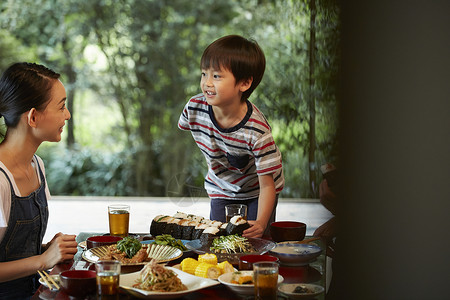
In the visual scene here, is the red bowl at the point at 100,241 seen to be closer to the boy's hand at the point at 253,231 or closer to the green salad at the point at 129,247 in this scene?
the green salad at the point at 129,247

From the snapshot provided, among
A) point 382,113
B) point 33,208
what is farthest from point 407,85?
point 33,208

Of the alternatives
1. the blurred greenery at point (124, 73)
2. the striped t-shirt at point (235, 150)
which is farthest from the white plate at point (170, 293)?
the blurred greenery at point (124, 73)

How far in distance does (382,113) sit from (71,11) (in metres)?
5.64

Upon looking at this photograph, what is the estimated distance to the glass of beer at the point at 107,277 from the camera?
109 cm

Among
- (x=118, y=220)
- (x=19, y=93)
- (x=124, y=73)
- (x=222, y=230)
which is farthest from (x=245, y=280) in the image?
(x=124, y=73)

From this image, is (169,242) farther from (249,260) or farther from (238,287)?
(238,287)

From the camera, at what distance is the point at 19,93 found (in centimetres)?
163

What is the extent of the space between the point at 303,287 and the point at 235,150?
38.0 inches

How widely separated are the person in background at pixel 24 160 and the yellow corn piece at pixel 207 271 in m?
0.44

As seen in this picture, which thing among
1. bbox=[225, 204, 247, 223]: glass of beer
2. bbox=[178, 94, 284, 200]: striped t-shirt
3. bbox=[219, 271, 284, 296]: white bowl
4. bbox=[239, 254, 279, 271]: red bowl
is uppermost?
bbox=[178, 94, 284, 200]: striped t-shirt

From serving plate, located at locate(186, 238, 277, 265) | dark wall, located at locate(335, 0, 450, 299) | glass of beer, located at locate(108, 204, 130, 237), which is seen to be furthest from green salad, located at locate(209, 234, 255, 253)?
dark wall, located at locate(335, 0, 450, 299)

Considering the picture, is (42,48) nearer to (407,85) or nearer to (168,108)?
→ (168,108)

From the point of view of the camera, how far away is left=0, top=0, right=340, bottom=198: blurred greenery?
5.62m

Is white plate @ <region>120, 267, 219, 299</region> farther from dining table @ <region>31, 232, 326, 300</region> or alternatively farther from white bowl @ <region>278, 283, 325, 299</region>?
white bowl @ <region>278, 283, 325, 299</region>
